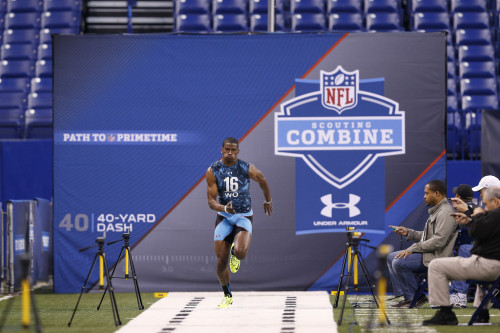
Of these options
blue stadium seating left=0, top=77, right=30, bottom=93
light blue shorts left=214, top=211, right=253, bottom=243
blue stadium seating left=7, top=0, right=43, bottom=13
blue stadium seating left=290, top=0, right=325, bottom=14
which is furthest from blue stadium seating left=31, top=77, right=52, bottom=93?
light blue shorts left=214, top=211, right=253, bottom=243

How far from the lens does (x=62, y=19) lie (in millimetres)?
19000

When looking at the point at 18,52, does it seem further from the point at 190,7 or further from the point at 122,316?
the point at 122,316

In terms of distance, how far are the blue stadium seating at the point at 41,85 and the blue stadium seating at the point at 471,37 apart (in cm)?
884

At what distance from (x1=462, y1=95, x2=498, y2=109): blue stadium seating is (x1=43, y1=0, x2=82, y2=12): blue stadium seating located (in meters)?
8.82

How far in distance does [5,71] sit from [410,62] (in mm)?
10186

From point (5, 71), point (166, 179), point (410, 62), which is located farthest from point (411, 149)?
point (5, 71)

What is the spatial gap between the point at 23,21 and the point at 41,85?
233 cm

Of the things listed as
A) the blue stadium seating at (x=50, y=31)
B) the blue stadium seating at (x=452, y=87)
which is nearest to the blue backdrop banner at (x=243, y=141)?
the blue stadium seating at (x=452, y=87)

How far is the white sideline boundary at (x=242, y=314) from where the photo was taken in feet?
26.0

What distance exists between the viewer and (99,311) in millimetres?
9570

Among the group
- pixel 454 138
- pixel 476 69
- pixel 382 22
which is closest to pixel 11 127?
pixel 454 138

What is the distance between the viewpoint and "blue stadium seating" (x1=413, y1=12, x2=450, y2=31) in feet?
60.0

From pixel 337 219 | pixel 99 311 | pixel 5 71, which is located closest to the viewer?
pixel 99 311

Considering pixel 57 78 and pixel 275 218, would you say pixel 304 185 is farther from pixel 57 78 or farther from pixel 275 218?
pixel 57 78
